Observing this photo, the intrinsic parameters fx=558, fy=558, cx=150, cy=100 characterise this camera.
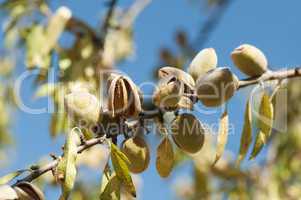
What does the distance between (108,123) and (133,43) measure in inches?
53.5

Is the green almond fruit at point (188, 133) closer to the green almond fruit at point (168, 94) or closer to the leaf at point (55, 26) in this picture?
the green almond fruit at point (168, 94)

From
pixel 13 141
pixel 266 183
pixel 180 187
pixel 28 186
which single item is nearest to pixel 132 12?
pixel 266 183

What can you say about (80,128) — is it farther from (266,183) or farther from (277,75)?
(266,183)

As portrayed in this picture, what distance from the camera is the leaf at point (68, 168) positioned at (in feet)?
2.48

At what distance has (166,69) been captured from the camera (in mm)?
933

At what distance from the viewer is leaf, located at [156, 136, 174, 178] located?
0.90 metres

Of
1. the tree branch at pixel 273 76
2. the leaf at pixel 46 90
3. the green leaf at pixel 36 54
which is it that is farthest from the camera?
the green leaf at pixel 36 54

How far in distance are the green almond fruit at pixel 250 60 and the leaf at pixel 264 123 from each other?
44 millimetres

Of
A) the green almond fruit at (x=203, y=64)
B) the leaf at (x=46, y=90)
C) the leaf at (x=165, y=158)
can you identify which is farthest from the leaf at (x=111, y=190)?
the leaf at (x=46, y=90)

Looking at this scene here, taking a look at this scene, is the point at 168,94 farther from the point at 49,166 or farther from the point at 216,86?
the point at 49,166

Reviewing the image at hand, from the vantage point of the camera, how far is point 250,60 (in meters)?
0.96

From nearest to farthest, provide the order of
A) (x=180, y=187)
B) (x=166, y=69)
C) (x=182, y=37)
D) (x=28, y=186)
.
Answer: (x=28, y=186)
(x=166, y=69)
(x=182, y=37)
(x=180, y=187)

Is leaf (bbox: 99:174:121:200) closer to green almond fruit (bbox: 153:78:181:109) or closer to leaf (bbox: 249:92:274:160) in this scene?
green almond fruit (bbox: 153:78:181:109)

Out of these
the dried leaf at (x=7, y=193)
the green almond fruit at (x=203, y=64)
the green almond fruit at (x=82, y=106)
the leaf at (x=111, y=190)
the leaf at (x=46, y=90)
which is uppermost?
the leaf at (x=46, y=90)
